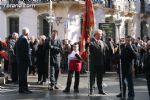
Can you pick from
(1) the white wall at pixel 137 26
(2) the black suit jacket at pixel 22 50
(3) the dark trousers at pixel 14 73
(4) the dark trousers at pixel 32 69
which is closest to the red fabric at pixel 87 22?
(2) the black suit jacket at pixel 22 50

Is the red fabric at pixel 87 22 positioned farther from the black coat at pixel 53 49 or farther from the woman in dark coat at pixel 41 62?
the woman in dark coat at pixel 41 62

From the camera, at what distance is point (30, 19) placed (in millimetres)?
35719

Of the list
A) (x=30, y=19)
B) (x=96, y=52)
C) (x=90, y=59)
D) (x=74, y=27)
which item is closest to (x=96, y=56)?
(x=96, y=52)

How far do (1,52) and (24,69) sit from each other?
7.21 feet

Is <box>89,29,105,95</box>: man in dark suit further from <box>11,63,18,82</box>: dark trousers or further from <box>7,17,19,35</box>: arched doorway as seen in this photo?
<box>7,17,19,35</box>: arched doorway

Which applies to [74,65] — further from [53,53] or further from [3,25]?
[3,25]

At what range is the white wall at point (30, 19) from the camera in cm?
3549

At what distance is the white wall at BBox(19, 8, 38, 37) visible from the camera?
35.5 m

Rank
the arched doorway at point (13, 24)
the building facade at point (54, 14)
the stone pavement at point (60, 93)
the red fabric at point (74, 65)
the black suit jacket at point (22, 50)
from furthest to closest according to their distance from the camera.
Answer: the arched doorway at point (13, 24) → the building facade at point (54, 14) → the red fabric at point (74, 65) → the black suit jacket at point (22, 50) → the stone pavement at point (60, 93)

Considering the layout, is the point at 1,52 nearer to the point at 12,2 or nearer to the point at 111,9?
the point at 12,2

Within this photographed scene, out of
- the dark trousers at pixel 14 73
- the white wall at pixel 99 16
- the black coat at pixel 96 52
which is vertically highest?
the white wall at pixel 99 16

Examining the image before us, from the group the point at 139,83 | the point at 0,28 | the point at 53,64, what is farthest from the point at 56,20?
the point at 53,64

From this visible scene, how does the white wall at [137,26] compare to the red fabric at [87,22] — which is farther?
the white wall at [137,26]

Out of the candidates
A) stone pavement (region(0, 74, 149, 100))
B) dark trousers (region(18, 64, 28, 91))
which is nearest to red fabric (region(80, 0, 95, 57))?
stone pavement (region(0, 74, 149, 100))
